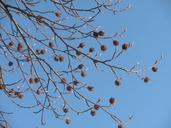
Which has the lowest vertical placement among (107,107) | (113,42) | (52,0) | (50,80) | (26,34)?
(107,107)

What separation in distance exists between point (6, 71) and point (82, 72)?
106 centimetres

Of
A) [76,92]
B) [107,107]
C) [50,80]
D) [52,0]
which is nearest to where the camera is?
[107,107]

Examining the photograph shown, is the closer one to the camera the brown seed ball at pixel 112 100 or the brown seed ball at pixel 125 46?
the brown seed ball at pixel 125 46

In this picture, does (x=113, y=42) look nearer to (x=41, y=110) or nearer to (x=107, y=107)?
(x=107, y=107)

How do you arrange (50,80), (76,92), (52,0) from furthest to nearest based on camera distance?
A: (52,0) → (50,80) → (76,92)

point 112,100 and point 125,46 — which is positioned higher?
point 125,46

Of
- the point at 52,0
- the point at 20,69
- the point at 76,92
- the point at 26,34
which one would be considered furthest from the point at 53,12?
the point at 76,92

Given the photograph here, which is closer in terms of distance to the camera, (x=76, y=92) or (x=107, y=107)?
(x=107, y=107)

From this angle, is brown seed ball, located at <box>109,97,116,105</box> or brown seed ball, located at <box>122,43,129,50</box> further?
brown seed ball, located at <box>109,97,116,105</box>

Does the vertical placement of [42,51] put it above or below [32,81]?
above

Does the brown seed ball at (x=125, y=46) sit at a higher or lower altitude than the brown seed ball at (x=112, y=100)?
higher

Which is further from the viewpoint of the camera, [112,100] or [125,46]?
[112,100]

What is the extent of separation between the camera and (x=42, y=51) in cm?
379

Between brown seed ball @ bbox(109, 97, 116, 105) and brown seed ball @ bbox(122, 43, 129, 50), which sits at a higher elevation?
brown seed ball @ bbox(122, 43, 129, 50)
